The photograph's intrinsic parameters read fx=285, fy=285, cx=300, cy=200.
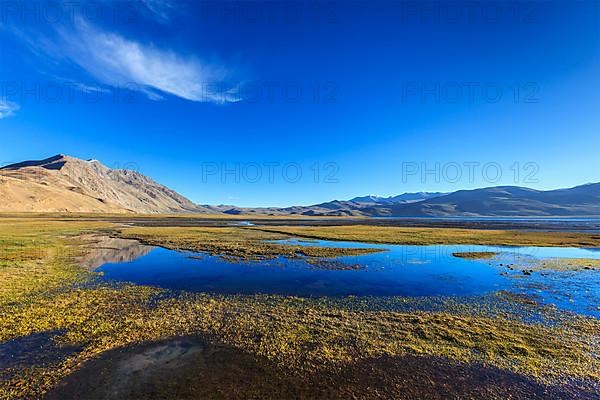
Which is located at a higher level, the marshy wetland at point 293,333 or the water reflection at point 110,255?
the water reflection at point 110,255

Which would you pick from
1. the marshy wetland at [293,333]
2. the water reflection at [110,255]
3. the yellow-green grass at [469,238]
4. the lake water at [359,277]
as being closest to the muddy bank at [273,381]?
the marshy wetland at [293,333]

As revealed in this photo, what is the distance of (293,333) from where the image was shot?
1524 centimetres

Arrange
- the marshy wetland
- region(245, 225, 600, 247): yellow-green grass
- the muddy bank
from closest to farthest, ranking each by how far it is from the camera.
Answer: the muddy bank, the marshy wetland, region(245, 225, 600, 247): yellow-green grass

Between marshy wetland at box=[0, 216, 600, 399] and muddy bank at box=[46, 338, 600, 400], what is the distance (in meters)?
0.05

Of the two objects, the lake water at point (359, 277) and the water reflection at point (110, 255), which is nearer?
the lake water at point (359, 277)

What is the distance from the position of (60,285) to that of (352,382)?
24246mm

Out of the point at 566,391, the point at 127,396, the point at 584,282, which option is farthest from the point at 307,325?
the point at 584,282

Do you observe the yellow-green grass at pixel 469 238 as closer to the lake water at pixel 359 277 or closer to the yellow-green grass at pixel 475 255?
the yellow-green grass at pixel 475 255

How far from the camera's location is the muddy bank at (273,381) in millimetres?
10414

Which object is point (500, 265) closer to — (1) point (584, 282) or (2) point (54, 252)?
(1) point (584, 282)

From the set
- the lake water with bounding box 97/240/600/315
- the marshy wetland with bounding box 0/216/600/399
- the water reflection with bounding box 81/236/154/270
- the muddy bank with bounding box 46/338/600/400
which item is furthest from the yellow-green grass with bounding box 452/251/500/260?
the water reflection with bounding box 81/236/154/270

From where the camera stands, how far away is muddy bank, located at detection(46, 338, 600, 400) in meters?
10.4

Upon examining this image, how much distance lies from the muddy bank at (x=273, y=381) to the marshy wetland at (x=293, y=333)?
0.18 ft

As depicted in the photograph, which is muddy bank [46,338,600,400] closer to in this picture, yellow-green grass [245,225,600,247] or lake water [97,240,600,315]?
lake water [97,240,600,315]
